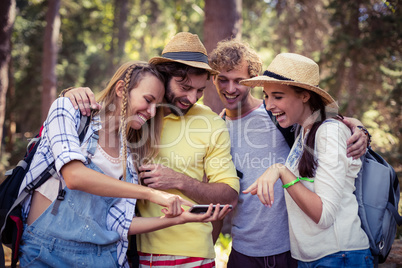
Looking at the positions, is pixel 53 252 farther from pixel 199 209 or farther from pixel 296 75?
pixel 296 75

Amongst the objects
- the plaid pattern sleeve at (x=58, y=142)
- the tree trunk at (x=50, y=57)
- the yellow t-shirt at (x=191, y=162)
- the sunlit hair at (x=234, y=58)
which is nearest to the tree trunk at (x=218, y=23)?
the sunlit hair at (x=234, y=58)

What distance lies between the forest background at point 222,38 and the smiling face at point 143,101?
263 centimetres

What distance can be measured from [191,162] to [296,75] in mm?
1079

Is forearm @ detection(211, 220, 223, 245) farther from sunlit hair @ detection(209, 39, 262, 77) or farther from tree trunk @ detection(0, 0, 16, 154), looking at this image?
tree trunk @ detection(0, 0, 16, 154)

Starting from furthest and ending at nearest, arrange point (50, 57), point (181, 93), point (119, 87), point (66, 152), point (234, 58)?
point (50, 57), point (234, 58), point (181, 93), point (119, 87), point (66, 152)

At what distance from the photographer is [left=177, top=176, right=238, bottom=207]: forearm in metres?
2.90

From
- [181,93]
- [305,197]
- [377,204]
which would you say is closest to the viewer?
[305,197]

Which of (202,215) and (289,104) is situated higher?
(289,104)

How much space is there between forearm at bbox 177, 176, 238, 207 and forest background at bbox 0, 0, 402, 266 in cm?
262

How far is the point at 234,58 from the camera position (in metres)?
3.67

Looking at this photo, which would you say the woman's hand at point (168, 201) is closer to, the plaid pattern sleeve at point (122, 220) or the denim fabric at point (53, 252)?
the plaid pattern sleeve at point (122, 220)

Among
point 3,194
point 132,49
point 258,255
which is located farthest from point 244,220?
point 132,49

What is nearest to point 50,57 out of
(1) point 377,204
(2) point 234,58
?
(2) point 234,58

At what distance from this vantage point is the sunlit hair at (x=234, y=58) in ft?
12.0
